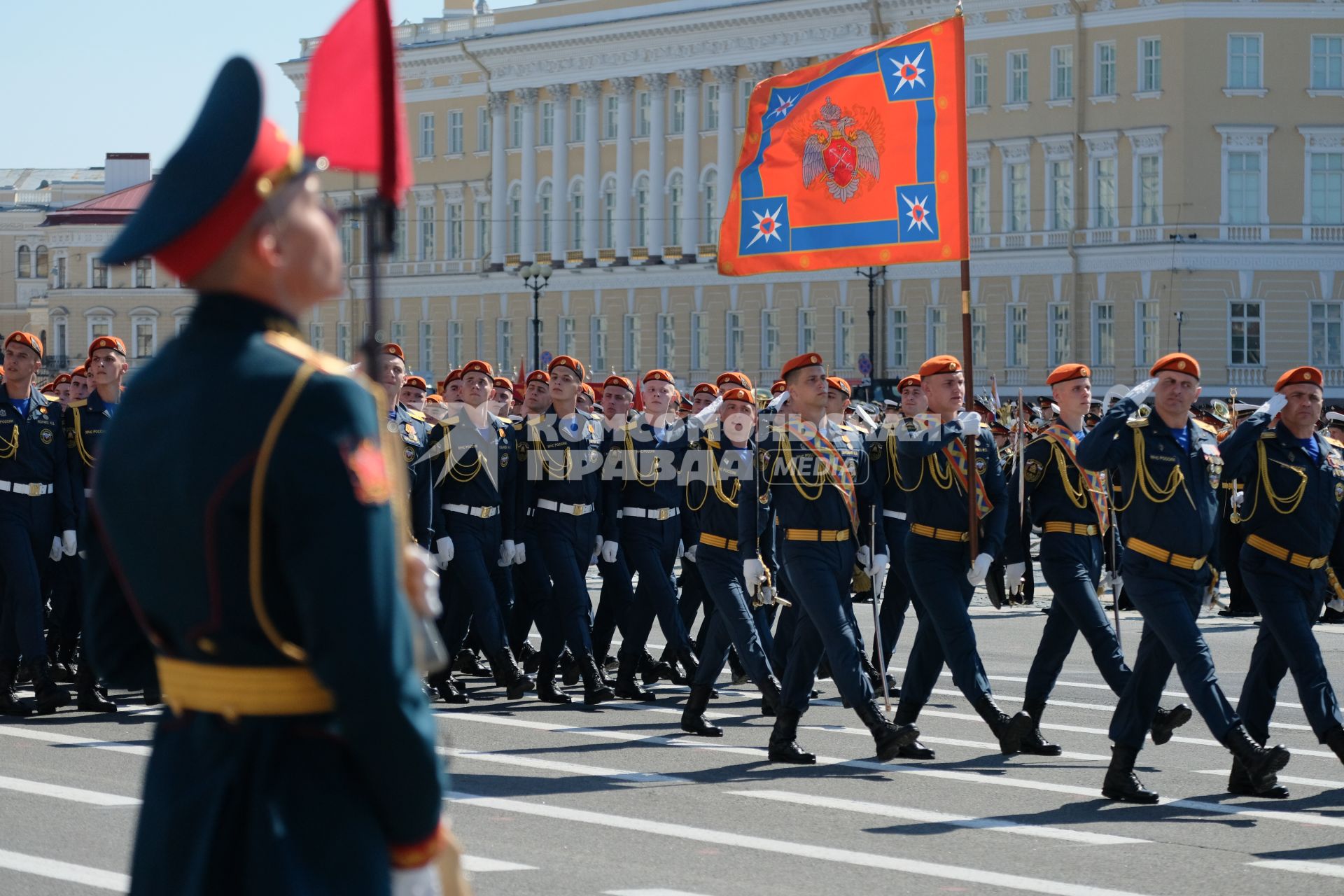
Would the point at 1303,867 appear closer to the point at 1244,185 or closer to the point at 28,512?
the point at 28,512

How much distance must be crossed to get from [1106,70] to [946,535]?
174 feet

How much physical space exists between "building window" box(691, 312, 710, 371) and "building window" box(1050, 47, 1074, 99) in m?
16.4

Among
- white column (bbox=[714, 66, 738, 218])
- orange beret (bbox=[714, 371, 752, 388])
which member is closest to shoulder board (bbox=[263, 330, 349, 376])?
orange beret (bbox=[714, 371, 752, 388])

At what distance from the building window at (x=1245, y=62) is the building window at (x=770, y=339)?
1814cm

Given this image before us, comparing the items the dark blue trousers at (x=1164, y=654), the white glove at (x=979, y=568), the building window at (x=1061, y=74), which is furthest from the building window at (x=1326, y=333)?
the dark blue trousers at (x=1164, y=654)

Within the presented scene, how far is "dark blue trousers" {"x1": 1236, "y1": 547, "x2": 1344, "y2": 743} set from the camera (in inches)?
409

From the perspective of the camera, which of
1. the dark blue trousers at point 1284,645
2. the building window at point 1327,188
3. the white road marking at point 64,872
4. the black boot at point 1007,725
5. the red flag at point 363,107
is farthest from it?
the building window at point 1327,188

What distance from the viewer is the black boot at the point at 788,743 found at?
11203mm

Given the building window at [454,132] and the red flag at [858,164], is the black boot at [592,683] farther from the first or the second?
the building window at [454,132]

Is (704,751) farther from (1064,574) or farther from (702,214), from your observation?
(702,214)

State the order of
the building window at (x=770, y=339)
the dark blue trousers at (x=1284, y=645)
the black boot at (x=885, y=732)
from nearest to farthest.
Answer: the dark blue trousers at (x=1284, y=645) < the black boot at (x=885, y=732) < the building window at (x=770, y=339)

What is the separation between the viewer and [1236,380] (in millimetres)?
60688

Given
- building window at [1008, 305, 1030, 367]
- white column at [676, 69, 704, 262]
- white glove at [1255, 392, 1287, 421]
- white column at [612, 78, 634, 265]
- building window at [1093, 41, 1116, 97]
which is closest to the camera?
white glove at [1255, 392, 1287, 421]

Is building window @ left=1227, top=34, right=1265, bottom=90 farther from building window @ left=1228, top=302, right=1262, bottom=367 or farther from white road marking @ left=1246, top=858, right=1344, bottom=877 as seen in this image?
white road marking @ left=1246, top=858, right=1344, bottom=877
